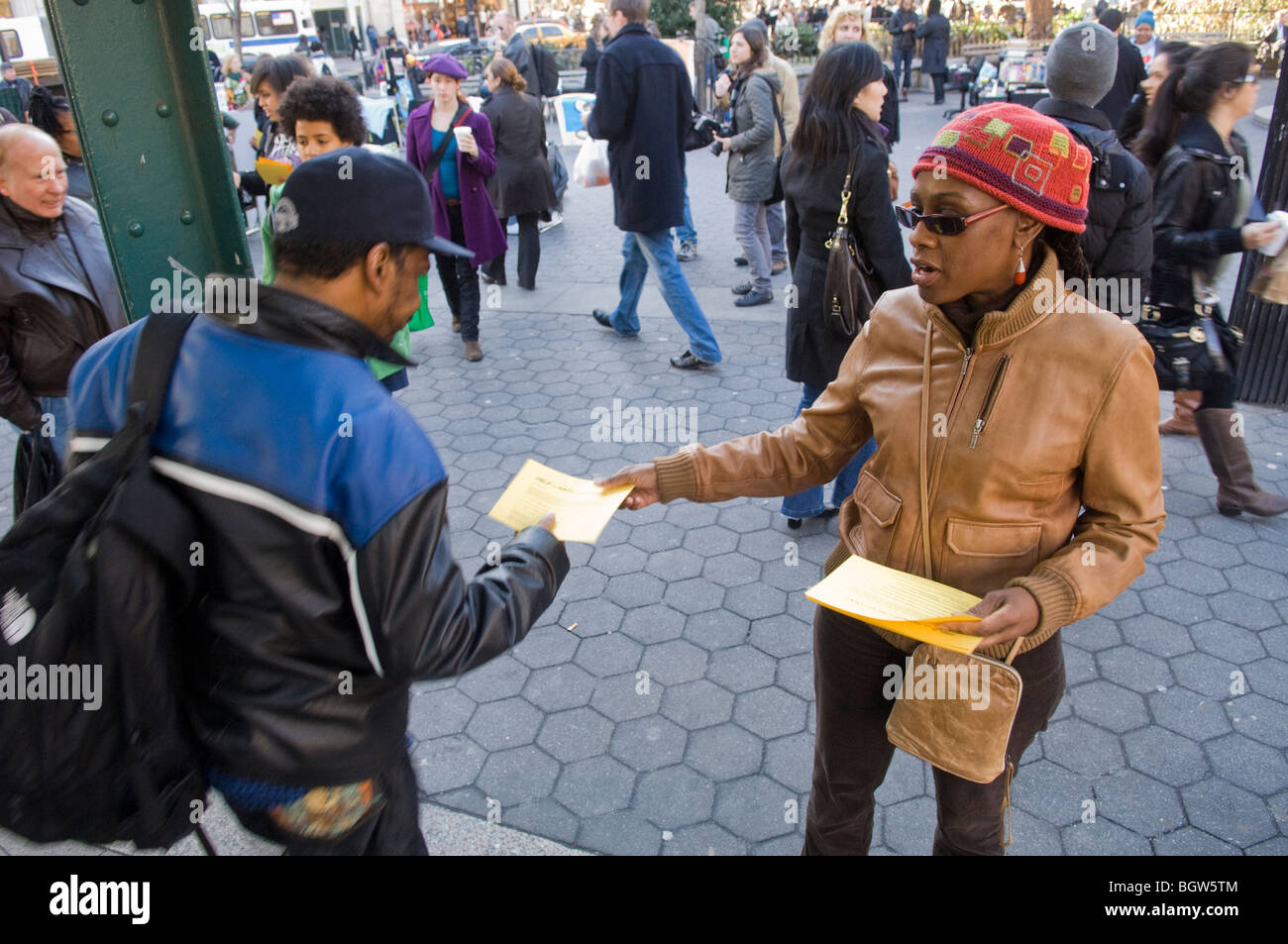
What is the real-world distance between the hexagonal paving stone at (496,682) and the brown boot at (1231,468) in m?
3.54

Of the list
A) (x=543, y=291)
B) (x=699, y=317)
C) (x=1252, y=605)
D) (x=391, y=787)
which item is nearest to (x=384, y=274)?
(x=391, y=787)

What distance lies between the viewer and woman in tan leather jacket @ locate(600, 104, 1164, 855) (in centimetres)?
187

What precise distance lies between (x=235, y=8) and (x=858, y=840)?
517 inches

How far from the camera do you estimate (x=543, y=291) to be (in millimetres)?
9070

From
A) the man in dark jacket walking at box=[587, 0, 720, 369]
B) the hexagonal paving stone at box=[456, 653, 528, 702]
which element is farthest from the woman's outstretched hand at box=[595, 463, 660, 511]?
the man in dark jacket walking at box=[587, 0, 720, 369]

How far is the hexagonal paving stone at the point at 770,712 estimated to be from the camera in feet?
11.4

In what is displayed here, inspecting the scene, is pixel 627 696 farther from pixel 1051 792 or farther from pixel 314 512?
pixel 314 512

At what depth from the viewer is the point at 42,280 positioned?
12.0ft

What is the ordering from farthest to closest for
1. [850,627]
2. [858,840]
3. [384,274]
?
[858,840]
[850,627]
[384,274]

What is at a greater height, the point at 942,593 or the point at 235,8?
the point at 235,8

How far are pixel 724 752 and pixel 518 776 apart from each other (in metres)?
0.74

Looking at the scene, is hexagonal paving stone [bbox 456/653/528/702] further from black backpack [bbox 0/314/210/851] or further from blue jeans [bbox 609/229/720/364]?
blue jeans [bbox 609/229/720/364]

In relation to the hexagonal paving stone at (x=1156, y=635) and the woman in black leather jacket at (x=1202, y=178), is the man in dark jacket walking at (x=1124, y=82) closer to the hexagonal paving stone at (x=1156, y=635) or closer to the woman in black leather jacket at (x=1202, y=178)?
the woman in black leather jacket at (x=1202, y=178)
